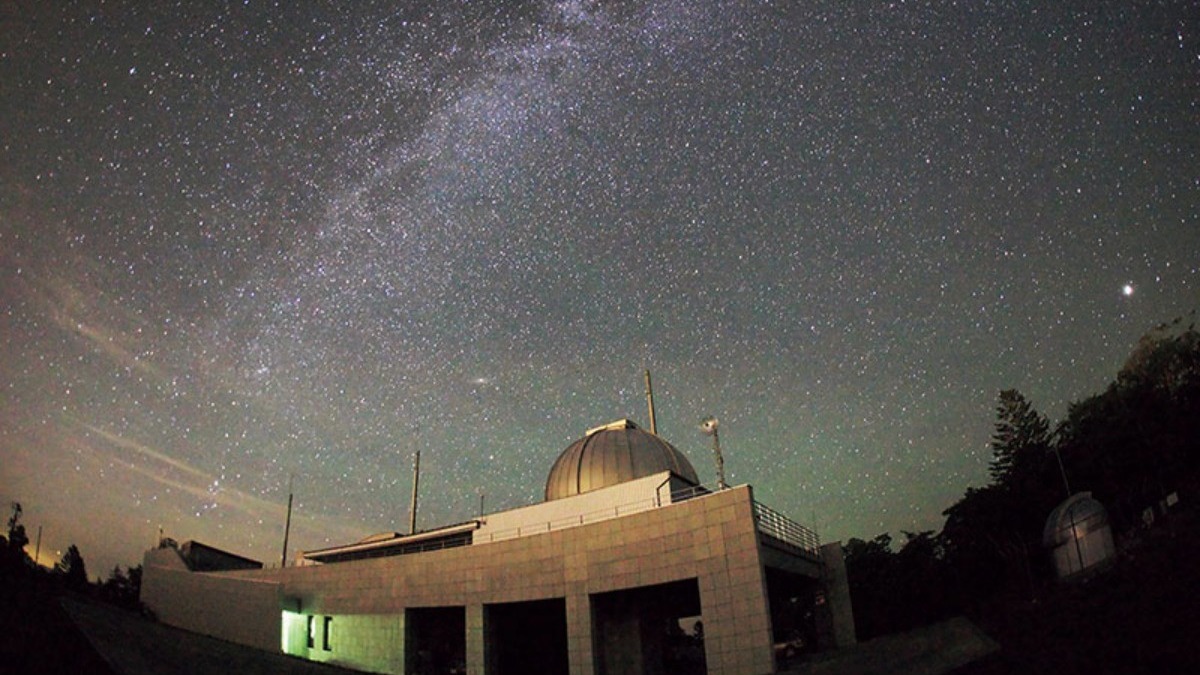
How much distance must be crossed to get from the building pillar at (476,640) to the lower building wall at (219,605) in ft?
31.5

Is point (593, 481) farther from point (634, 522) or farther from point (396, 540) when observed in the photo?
point (396, 540)

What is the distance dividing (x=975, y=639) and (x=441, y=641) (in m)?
23.6

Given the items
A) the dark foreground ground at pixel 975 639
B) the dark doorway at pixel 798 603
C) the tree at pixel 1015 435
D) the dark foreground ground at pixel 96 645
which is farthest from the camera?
the tree at pixel 1015 435

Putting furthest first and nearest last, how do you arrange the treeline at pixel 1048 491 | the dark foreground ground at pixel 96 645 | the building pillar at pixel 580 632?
the treeline at pixel 1048 491, the building pillar at pixel 580 632, the dark foreground ground at pixel 96 645

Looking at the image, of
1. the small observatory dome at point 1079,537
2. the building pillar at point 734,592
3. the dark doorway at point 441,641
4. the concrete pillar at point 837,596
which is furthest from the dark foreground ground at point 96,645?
the small observatory dome at point 1079,537

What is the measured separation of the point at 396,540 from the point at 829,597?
2102cm

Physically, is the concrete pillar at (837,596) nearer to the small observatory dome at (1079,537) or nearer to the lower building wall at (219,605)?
the small observatory dome at (1079,537)

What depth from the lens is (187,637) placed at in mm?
21750

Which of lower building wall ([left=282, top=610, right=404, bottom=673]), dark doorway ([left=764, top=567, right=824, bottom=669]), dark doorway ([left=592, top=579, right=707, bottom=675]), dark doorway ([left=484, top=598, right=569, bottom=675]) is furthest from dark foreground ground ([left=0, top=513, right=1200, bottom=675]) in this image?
dark doorway ([left=484, top=598, right=569, bottom=675])

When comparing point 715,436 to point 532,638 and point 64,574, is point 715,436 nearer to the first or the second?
point 532,638

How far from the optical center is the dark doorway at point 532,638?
3203 cm

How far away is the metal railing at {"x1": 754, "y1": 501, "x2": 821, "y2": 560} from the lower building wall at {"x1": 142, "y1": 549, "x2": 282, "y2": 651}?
2172cm

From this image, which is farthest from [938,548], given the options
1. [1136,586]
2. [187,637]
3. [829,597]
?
[187,637]

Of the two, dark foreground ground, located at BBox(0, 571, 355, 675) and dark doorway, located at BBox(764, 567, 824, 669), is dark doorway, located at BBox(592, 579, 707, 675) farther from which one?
dark foreground ground, located at BBox(0, 571, 355, 675)
